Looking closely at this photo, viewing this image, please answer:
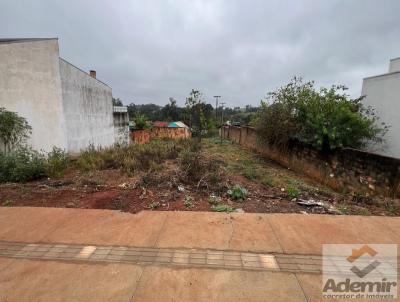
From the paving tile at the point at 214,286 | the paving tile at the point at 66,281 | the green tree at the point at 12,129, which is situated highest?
the green tree at the point at 12,129

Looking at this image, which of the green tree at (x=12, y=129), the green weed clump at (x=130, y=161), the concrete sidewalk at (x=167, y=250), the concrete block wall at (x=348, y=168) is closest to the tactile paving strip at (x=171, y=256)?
the concrete sidewalk at (x=167, y=250)

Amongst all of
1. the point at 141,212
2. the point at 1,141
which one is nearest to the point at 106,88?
the point at 1,141

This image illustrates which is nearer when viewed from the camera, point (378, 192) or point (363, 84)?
point (378, 192)

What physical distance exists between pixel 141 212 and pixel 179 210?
592 millimetres

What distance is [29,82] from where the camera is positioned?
25.4 feet

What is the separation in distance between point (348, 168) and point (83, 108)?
1148 cm

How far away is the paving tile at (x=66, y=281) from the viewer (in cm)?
188

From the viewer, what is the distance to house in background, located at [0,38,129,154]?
293 inches

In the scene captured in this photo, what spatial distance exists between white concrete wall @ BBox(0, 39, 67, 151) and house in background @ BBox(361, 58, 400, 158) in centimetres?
1247

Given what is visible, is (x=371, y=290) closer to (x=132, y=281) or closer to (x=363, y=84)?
(x=132, y=281)
